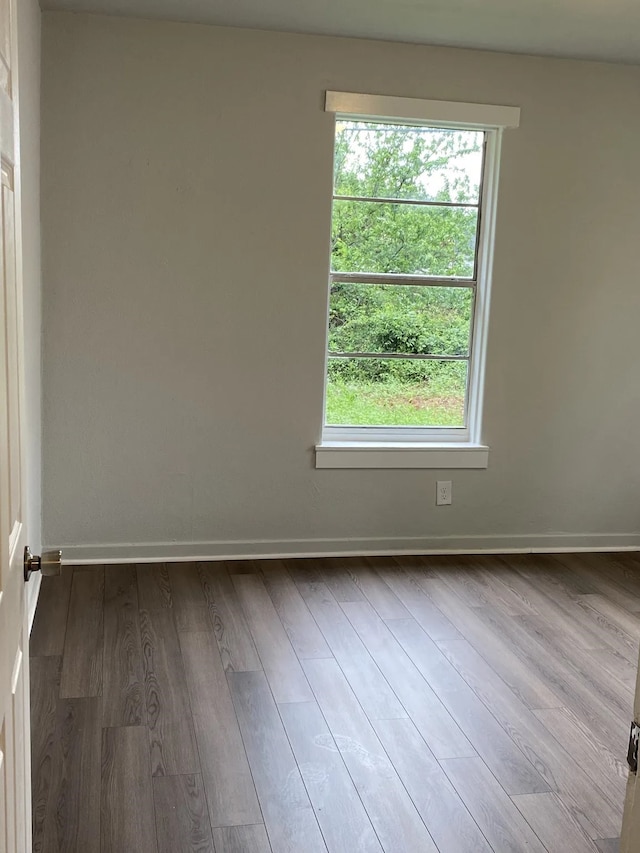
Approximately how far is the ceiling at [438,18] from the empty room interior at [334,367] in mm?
19

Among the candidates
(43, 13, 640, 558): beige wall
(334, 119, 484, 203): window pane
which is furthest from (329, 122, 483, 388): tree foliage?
(43, 13, 640, 558): beige wall

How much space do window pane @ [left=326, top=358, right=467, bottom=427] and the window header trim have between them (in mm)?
1150

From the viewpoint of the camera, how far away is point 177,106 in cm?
377

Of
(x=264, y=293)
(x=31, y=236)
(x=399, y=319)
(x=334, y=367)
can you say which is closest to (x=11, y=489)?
(x=31, y=236)

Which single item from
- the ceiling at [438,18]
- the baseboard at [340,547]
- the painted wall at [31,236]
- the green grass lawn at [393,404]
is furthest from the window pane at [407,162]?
the baseboard at [340,547]

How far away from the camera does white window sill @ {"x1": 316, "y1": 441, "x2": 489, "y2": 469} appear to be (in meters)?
4.16

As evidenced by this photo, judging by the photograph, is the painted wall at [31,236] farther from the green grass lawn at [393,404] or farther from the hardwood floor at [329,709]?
the green grass lawn at [393,404]

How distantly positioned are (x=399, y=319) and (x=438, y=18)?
1371 mm

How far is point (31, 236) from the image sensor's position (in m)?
3.32

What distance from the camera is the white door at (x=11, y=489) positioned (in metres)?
1.17

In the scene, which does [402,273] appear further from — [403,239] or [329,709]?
[329,709]

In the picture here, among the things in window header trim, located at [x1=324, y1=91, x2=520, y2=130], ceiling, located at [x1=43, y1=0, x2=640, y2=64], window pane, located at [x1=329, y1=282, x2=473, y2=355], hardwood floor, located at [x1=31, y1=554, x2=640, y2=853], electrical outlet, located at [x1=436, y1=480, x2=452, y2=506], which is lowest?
hardwood floor, located at [x1=31, y1=554, x2=640, y2=853]

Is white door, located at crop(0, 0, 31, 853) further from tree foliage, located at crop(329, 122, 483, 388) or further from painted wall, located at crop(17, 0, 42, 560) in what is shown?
tree foliage, located at crop(329, 122, 483, 388)

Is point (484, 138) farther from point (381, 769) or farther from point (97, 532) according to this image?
point (381, 769)
